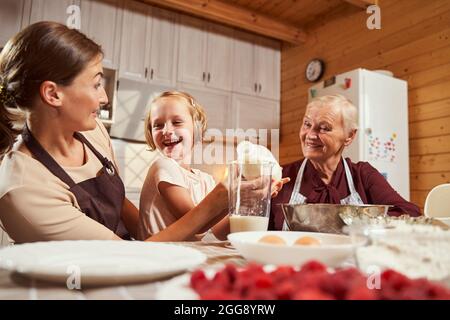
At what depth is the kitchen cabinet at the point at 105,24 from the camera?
3.27 meters

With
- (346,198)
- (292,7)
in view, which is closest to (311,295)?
(346,198)

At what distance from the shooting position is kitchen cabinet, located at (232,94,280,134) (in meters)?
3.97

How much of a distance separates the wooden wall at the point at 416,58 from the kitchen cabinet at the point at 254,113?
734 mm

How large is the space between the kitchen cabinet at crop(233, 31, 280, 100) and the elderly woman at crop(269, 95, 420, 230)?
2.33 m

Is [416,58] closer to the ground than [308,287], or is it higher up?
higher up

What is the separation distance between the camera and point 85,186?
1046mm

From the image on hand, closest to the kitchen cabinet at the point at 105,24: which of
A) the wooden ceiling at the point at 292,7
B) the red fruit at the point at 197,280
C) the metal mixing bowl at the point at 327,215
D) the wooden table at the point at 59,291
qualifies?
the wooden ceiling at the point at 292,7

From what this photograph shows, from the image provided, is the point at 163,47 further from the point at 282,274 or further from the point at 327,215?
the point at 282,274

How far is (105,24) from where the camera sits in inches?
132

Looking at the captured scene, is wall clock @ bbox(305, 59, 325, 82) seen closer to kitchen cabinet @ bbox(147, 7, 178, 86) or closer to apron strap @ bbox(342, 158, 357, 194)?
kitchen cabinet @ bbox(147, 7, 178, 86)

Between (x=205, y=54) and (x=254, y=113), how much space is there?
843mm

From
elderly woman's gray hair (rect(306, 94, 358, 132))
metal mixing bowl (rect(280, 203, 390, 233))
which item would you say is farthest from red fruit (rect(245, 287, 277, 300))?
elderly woman's gray hair (rect(306, 94, 358, 132))
